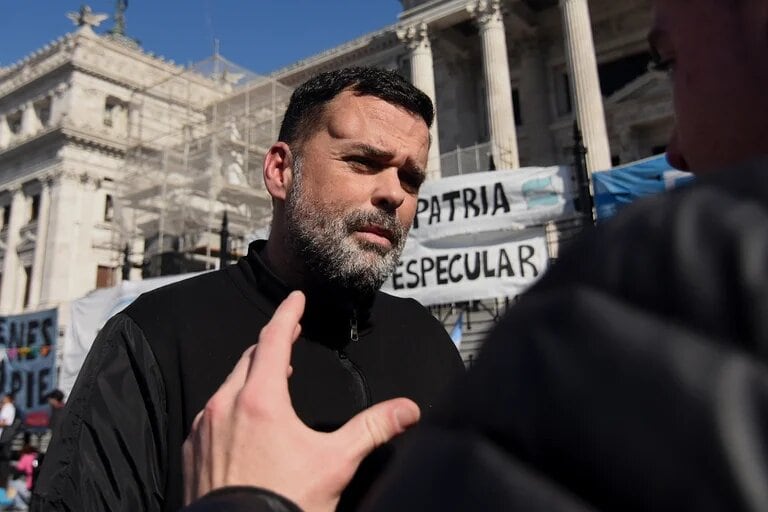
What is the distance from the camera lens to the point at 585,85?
56.2 ft

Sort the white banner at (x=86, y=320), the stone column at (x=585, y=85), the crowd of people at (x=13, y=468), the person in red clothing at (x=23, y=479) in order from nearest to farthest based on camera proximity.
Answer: the crowd of people at (x=13, y=468) < the person in red clothing at (x=23, y=479) < the white banner at (x=86, y=320) < the stone column at (x=585, y=85)

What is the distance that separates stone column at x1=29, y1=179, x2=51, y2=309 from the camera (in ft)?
98.0

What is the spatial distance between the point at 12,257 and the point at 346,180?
36155 millimetres

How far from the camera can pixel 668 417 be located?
0.39 m

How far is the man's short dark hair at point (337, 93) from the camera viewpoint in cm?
199

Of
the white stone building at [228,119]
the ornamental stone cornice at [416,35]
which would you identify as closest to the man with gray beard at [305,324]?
the white stone building at [228,119]

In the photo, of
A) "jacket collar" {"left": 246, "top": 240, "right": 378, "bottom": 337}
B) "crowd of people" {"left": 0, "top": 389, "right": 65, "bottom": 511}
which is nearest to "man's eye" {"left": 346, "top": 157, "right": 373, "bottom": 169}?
"jacket collar" {"left": 246, "top": 240, "right": 378, "bottom": 337}

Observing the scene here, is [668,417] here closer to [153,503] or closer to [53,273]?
[153,503]

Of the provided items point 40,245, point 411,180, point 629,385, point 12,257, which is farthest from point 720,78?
point 12,257

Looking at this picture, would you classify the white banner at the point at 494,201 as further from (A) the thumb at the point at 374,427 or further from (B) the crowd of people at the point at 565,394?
(A) the thumb at the point at 374,427

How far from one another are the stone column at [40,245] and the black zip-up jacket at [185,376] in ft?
106

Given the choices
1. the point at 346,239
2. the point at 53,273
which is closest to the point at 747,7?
the point at 346,239

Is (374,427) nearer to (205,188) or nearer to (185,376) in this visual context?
(185,376)

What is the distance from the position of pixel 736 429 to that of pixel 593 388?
0.28 ft
